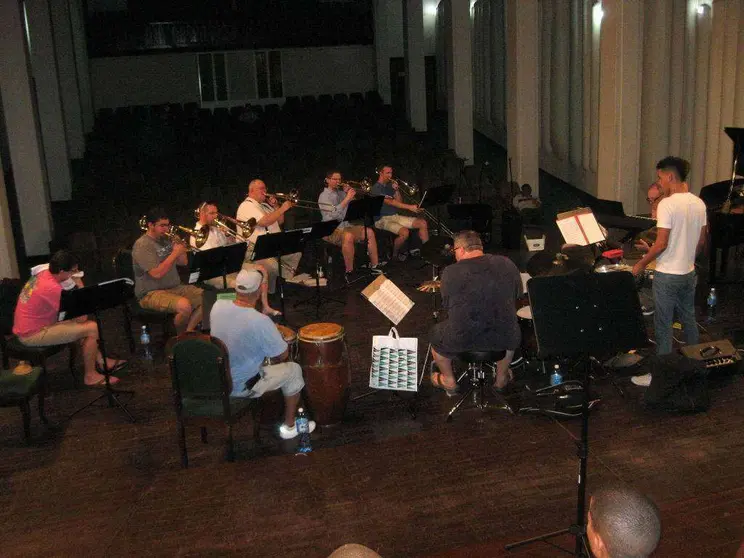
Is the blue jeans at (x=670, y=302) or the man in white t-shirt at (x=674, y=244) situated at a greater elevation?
→ the man in white t-shirt at (x=674, y=244)

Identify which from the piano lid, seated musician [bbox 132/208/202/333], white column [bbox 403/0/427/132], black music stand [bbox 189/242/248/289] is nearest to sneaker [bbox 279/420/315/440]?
black music stand [bbox 189/242/248/289]

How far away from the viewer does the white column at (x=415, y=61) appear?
18234mm

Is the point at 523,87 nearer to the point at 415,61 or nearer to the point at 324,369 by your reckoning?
the point at 415,61

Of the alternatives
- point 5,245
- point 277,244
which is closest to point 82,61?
point 5,245

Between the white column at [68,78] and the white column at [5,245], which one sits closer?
the white column at [5,245]

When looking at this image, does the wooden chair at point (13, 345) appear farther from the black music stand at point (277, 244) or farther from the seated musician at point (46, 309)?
the black music stand at point (277, 244)

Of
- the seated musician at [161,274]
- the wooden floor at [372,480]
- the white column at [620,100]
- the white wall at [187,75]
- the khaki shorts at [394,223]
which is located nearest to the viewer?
the wooden floor at [372,480]

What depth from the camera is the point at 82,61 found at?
65.9ft

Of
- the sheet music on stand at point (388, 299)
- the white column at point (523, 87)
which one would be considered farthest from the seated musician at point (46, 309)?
the white column at point (523, 87)

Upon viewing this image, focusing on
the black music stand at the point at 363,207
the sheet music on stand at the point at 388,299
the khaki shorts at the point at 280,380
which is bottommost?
the khaki shorts at the point at 280,380

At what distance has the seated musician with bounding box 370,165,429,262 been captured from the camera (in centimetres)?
1050

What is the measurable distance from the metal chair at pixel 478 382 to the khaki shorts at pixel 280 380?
1.18 m

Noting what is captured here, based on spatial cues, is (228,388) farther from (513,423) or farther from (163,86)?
(163,86)

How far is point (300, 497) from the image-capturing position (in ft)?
16.9
